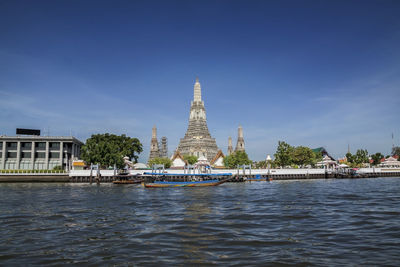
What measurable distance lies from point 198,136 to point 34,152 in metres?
60.5

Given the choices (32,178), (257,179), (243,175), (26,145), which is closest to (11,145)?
(26,145)

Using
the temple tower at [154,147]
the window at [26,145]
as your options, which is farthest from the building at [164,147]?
the window at [26,145]

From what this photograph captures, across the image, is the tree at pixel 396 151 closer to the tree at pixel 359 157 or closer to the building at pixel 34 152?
the tree at pixel 359 157

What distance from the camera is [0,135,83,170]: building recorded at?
8631 centimetres

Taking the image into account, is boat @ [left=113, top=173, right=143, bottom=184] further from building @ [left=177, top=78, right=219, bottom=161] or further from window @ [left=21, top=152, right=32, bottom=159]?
building @ [left=177, top=78, right=219, bottom=161]

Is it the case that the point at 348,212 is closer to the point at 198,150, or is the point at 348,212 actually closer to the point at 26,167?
the point at 26,167

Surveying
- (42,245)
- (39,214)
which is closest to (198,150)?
(39,214)

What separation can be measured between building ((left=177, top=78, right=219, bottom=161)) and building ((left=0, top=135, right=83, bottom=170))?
49.0 meters

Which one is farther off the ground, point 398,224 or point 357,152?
point 357,152

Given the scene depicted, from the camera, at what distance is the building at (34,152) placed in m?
86.3

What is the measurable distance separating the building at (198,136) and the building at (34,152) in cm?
4898

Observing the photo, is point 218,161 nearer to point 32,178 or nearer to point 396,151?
point 32,178

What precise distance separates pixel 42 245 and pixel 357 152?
118 metres

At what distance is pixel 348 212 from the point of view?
22578mm
